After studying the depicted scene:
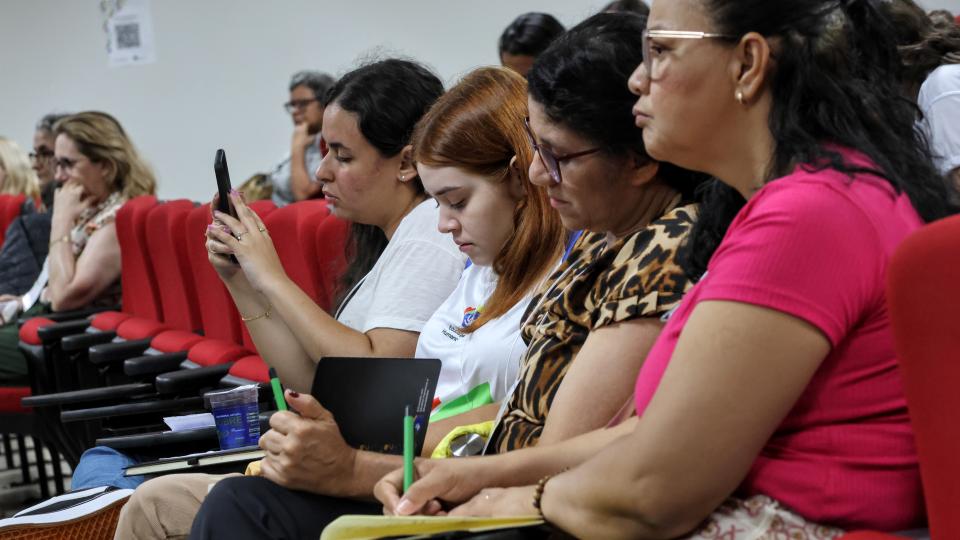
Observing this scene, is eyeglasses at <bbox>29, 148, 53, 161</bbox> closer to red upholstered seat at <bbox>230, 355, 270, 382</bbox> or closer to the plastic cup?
red upholstered seat at <bbox>230, 355, 270, 382</bbox>

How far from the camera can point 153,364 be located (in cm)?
307

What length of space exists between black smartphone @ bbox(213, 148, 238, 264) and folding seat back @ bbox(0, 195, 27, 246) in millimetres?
3228

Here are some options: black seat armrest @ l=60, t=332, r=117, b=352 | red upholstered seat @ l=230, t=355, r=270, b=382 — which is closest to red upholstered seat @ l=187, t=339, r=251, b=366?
red upholstered seat @ l=230, t=355, r=270, b=382

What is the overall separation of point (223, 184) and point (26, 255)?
289 cm

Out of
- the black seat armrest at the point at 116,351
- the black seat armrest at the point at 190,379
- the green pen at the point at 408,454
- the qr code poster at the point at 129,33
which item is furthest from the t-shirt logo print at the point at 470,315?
the qr code poster at the point at 129,33

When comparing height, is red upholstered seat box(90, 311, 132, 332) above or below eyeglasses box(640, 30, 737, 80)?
below

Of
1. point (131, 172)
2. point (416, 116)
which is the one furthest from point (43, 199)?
point (416, 116)

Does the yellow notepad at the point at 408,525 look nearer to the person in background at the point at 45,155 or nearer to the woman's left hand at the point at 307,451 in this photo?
the woman's left hand at the point at 307,451

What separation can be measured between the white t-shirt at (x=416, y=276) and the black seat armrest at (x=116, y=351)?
120cm

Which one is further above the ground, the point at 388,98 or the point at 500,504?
the point at 388,98

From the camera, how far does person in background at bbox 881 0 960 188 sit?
2.21 meters

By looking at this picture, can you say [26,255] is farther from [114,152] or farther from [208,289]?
[208,289]

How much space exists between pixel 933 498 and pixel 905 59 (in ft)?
4.67

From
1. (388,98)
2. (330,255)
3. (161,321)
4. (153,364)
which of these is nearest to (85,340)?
(161,321)
